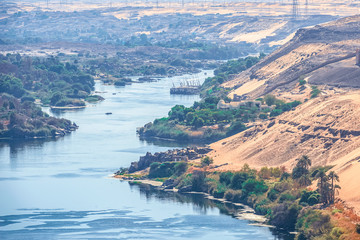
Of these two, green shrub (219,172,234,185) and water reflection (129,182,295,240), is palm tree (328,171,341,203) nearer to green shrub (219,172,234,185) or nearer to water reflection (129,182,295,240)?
water reflection (129,182,295,240)

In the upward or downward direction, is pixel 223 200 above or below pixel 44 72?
below

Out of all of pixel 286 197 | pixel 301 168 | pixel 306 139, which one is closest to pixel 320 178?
pixel 286 197

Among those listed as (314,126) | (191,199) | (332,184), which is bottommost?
(191,199)

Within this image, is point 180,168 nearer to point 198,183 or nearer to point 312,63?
point 198,183

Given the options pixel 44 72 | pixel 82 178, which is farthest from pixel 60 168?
pixel 44 72

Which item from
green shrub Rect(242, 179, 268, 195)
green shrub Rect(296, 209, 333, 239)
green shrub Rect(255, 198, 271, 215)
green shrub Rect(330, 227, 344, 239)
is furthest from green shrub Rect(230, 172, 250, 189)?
green shrub Rect(330, 227, 344, 239)

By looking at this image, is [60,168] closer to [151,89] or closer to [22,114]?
[22,114]

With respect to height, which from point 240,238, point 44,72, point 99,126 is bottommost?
point 240,238

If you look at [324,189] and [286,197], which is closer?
[324,189]
